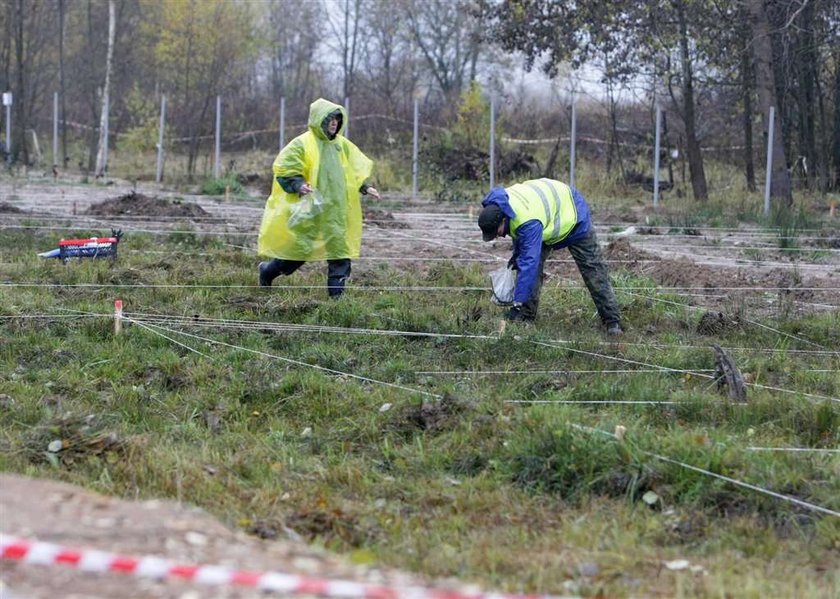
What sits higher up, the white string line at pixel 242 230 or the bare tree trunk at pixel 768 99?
the bare tree trunk at pixel 768 99

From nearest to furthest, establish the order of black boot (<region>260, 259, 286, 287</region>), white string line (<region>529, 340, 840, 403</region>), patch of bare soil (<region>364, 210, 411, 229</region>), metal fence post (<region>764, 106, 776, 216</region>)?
white string line (<region>529, 340, 840, 403</region>), black boot (<region>260, 259, 286, 287</region>), patch of bare soil (<region>364, 210, 411, 229</region>), metal fence post (<region>764, 106, 776, 216</region>)

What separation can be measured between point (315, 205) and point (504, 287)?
Result: 6.46 ft

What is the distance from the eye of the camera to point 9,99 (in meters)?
27.5

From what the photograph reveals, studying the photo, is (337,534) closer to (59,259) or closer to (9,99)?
(59,259)

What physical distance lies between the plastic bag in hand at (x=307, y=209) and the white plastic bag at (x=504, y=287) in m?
1.85

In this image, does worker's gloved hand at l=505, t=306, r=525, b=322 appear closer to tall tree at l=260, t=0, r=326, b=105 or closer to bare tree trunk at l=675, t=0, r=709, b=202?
bare tree trunk at l=675, t=0, r=709, b=202

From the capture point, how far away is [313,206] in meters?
9.69

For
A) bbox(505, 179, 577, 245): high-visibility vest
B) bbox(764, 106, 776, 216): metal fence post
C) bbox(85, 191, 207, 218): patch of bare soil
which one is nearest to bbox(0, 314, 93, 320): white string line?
bbox(505, 179, 577, 245): high-visibility vest

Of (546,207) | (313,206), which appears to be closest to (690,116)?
(313,206)

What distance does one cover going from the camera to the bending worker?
8.27 meters

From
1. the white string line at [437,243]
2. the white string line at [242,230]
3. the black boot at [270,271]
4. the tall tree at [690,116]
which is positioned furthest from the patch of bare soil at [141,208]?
the tall tree at [690,116]

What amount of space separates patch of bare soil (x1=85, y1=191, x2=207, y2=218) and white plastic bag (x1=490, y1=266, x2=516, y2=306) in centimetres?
787

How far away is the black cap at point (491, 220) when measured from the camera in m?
8.15

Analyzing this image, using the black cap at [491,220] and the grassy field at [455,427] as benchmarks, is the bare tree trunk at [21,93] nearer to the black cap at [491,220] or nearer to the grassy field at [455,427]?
the grassy field at [455,427]
